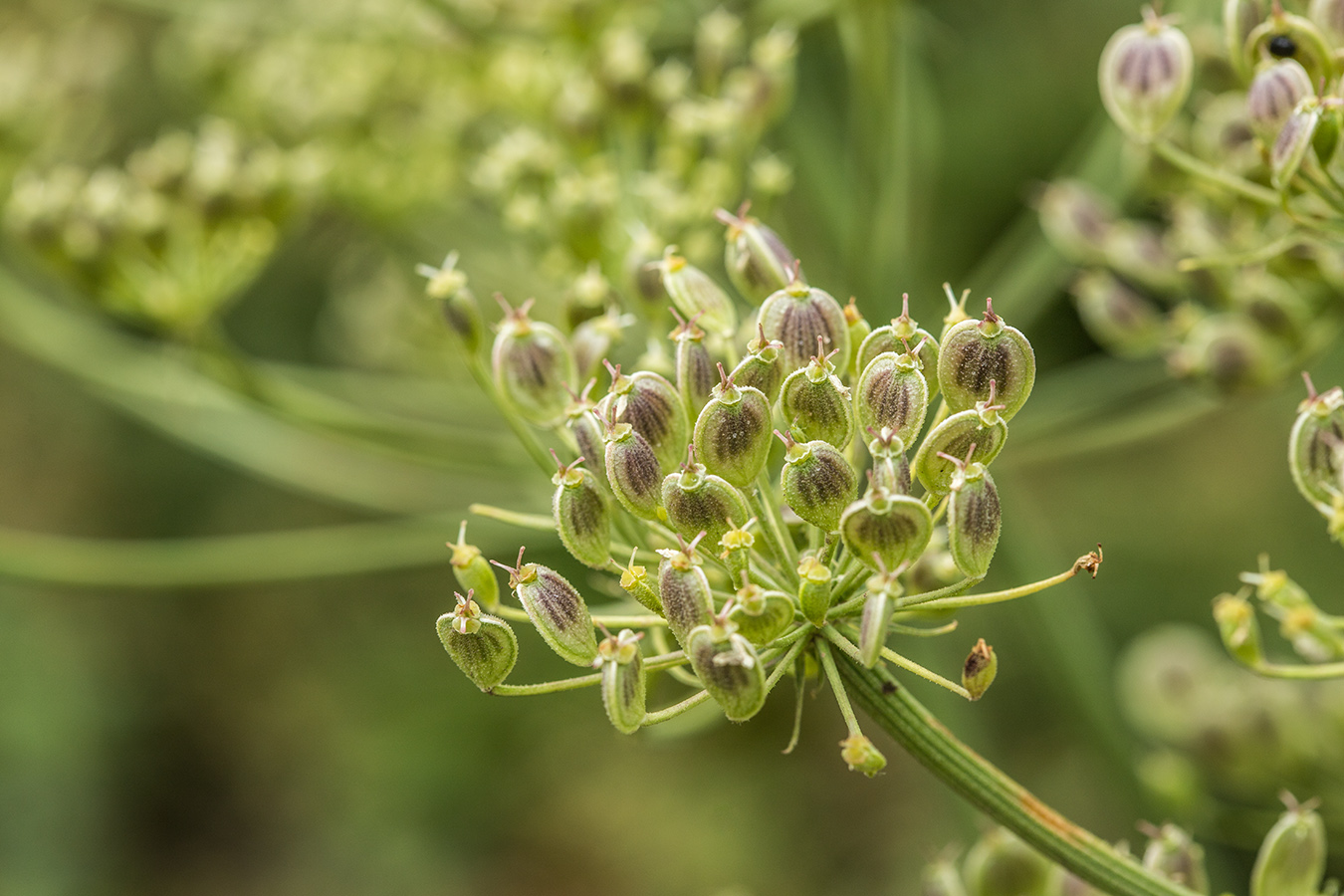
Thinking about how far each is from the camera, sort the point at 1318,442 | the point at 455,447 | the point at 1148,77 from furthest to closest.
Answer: the point at 455,447 → the point at 1148,77 → the point at 1318,442

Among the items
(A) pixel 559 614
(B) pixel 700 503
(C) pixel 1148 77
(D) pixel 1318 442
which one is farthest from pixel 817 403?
(C) pixel 1148 77

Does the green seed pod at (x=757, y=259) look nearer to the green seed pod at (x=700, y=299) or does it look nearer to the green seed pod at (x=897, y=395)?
the green seed pod at (x=700, y=299)

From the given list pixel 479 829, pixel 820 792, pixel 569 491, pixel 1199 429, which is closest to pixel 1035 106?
pixel 1199 429

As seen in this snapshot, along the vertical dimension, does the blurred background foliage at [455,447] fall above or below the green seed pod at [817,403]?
below

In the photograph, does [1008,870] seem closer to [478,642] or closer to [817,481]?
[817,481]

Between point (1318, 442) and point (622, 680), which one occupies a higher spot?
point (1318, 442)

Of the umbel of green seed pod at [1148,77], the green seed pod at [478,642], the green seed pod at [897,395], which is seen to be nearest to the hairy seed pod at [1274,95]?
the umbel of green seed pod at [1148,77]

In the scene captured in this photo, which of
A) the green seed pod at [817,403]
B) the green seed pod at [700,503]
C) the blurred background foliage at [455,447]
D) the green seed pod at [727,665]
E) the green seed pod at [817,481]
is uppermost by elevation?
the green seed pod at [817,403]
